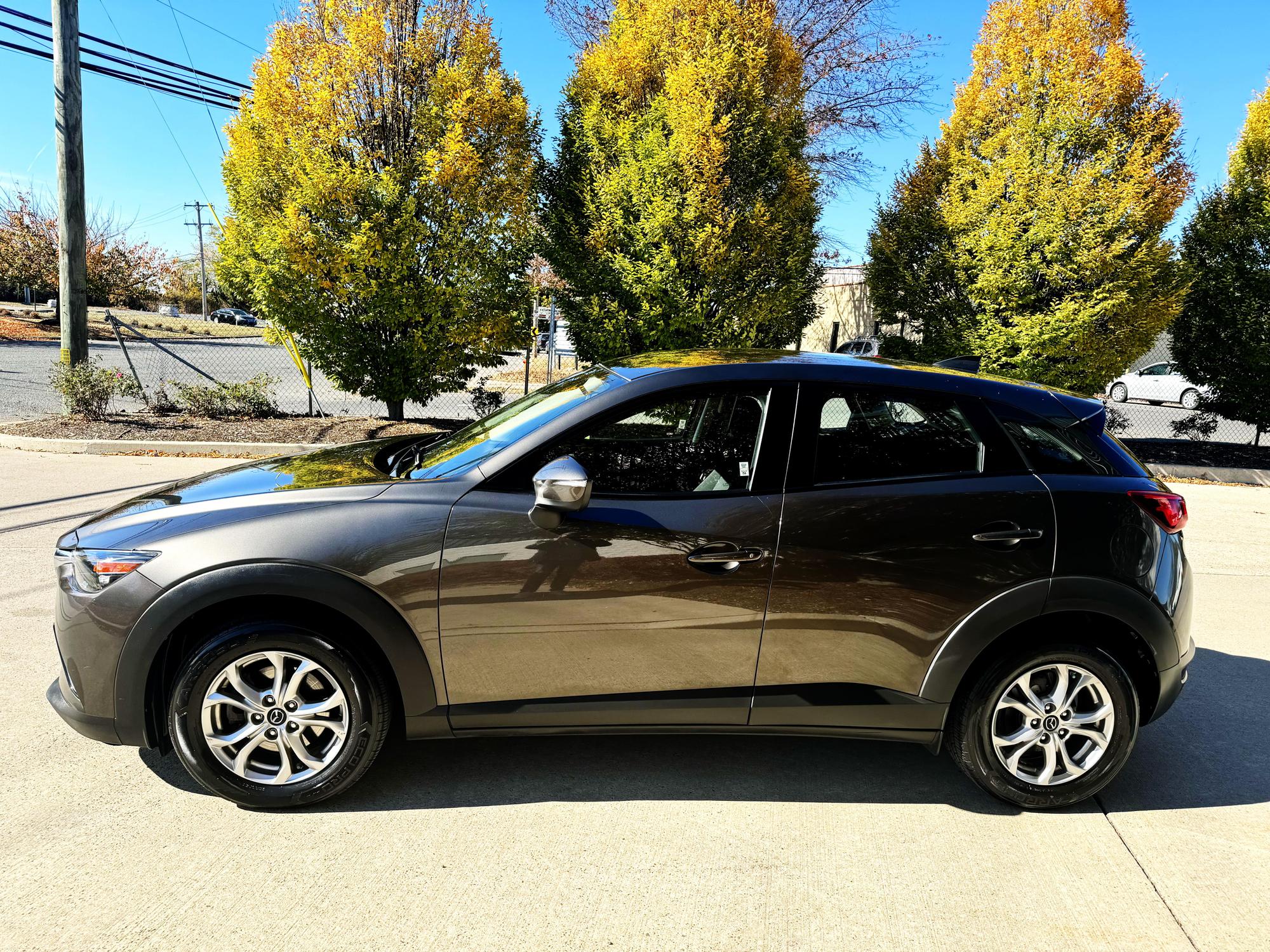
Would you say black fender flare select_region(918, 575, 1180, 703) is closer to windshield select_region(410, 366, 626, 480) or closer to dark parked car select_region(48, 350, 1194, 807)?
dark parked car select_region(48, 350, 1194, 807)

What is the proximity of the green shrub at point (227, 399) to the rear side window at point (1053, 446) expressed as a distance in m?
11.5

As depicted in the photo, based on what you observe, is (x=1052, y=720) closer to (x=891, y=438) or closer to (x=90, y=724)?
(x=891, y=438)

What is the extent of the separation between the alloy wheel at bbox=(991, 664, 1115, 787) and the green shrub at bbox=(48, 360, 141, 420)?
12.4 meters

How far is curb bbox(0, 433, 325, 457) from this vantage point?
34.8 feet

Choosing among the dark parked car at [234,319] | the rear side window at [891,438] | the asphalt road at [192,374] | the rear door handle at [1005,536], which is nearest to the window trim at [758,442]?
the rear side window at [891,438]

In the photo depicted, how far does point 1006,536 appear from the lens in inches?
119

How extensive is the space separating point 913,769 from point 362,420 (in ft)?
35.6

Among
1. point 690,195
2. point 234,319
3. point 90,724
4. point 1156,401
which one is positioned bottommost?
point 90,724

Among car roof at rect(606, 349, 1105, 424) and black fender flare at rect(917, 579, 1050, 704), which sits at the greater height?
car roof at rect(606, 349, 1105, 424)

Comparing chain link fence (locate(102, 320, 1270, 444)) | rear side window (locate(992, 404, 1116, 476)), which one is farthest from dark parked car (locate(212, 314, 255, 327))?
rear side window (locate(992, 404, 1116, 476))

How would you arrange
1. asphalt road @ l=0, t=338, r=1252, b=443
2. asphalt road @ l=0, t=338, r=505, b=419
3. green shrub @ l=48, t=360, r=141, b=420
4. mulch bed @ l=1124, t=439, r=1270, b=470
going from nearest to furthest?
green shrub @ l=48, t=360, r=141, b=420 < mulch bed @ l=1124, t=439, r=1270, b=470 < asphalt road @ l=0, t=338, r=505, b=419 < asphalt road @ l=0, t=338, r=1252, b=443

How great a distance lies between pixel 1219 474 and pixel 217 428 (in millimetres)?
14048

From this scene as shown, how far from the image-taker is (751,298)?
Answer: 12.6 m

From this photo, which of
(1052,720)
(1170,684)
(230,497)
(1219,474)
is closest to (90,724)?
(230,497)
